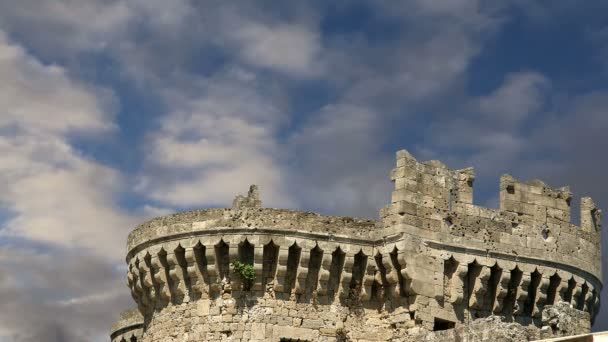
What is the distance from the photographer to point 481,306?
94.0ft

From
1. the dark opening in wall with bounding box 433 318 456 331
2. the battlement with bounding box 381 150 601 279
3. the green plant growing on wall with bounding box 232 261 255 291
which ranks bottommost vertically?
the dark opening in wall with bounding box 433 318 456 331

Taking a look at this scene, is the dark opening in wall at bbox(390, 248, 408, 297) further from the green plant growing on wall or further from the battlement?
the green plant growing on wall

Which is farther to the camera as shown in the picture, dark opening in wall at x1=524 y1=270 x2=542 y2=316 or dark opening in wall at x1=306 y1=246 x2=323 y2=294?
dark opening in wall at x1=524 y1=270 x2=542 y2=316

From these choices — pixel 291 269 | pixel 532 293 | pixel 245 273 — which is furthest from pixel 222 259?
pixel 532 293

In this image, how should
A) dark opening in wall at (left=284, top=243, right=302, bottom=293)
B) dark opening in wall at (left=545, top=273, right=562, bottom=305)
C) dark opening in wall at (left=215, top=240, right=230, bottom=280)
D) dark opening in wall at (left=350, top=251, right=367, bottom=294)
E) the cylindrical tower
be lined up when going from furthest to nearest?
the cylindrical tower
dark opening in wall at (left=545, top=273, right=562, bottom=305)
dark opening in wall at (left=350, top=251, right=367, bottom=294)
dark opening in wall at (left=215, top=240, right=230, bottom=280)
dark opening in wall at (left=284, top=243, right=302, bottom=293)

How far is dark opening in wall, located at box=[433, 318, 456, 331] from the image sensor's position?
91.5 ft

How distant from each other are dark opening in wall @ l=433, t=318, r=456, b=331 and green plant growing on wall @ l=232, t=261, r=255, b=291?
158 inches

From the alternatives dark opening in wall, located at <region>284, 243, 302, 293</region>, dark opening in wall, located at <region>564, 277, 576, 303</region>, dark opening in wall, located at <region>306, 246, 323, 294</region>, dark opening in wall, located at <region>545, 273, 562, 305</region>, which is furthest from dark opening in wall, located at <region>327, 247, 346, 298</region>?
dark opening in wall, located at <region>564, 277, 576, 303</region>

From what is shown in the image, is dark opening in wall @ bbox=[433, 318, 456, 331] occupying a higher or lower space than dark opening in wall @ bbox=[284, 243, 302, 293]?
lower

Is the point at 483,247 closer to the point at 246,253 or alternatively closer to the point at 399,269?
the point at 399,269

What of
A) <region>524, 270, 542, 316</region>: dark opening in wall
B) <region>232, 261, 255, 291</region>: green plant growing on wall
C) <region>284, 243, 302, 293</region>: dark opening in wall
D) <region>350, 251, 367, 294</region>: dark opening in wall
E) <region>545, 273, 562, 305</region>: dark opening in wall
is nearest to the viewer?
<region>232, 261, 255, 291</region>: green plant growing on wall

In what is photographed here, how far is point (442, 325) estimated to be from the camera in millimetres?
28078

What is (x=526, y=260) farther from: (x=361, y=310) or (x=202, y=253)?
(x=202, y=253)

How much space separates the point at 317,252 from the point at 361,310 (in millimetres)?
1570
